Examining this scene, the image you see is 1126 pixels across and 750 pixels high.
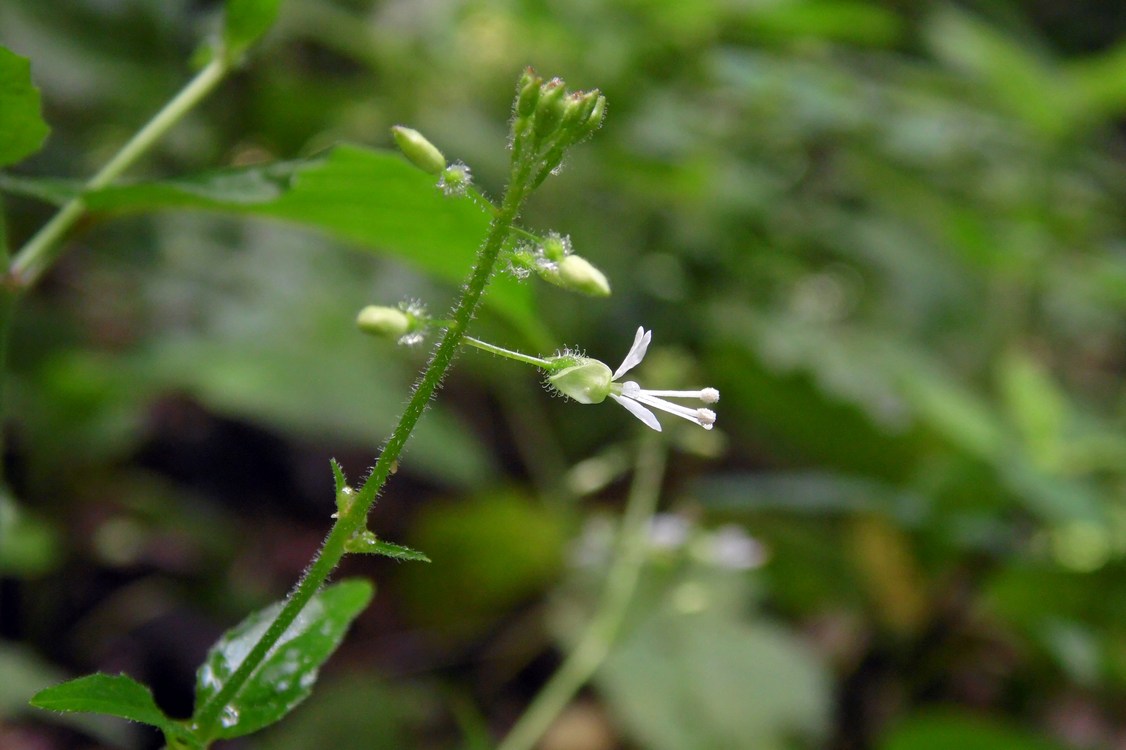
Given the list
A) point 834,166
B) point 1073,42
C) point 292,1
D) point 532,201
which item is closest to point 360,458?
point 532,201

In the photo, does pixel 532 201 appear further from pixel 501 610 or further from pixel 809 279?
pixel 501 610

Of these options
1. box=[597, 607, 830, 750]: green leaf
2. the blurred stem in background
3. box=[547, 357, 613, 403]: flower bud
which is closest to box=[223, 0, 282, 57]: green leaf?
the blurred stem in background

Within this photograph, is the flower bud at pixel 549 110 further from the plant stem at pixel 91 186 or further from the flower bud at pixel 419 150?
the plant stem at pixel 91 186

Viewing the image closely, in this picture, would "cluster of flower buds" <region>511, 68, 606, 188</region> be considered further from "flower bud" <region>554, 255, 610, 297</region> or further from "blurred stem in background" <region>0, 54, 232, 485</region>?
"blurred stem in background" <region>0, 54, 232, 485</region>

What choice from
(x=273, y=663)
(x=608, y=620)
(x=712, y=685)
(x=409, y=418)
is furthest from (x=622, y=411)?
(x=409, y=418)

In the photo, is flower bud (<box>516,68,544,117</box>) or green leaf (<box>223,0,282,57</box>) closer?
flower bud (<box>516,68,544,117</box>)
